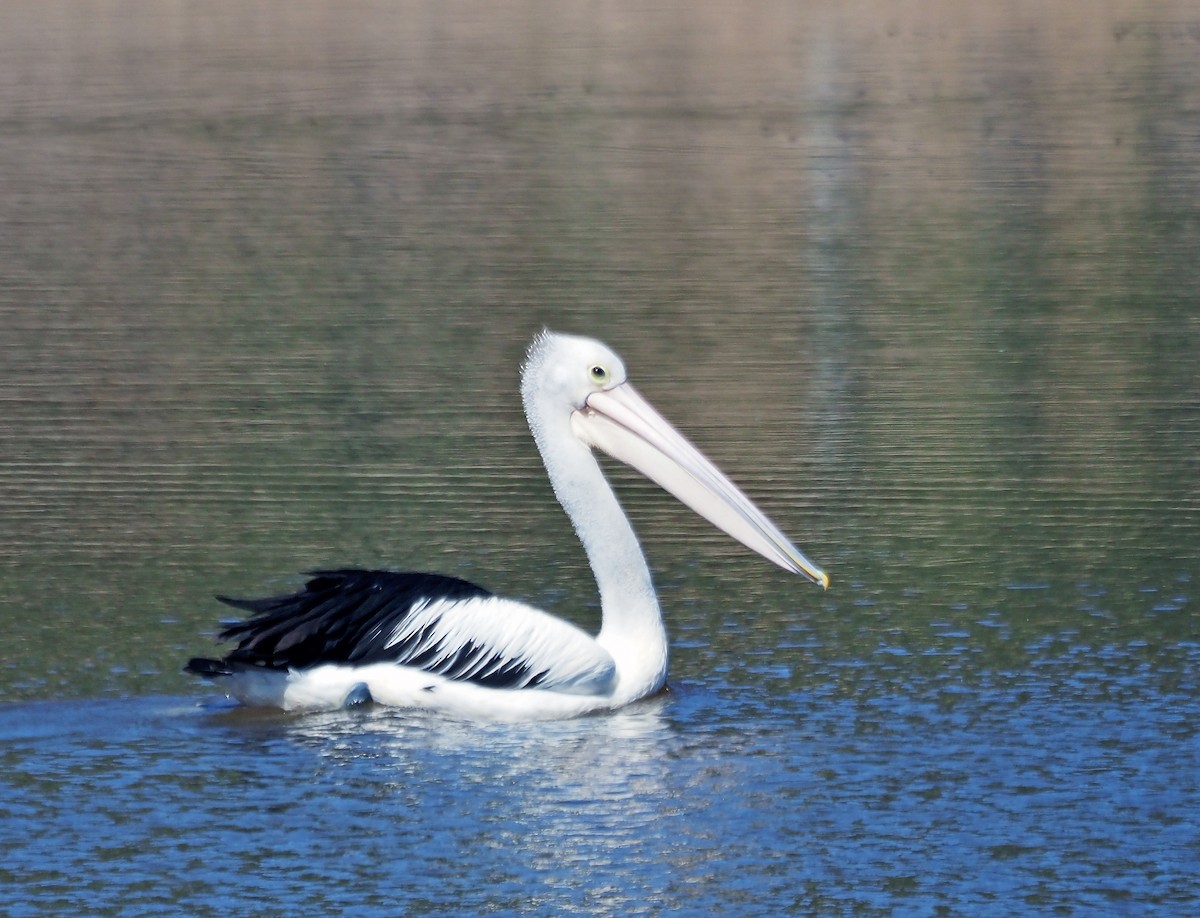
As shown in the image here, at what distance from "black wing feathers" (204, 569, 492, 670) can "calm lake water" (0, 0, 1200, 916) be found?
24 cm

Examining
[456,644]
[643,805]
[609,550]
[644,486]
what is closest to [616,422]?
[609,550]

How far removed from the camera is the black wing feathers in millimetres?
7379

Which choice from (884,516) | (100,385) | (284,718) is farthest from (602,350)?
(100,385)

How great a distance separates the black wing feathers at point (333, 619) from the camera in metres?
7.38

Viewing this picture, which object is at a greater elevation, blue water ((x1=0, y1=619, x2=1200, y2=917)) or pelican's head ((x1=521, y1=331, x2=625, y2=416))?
pelican's head ((x1=521, y1=331, x2=625, y2=416))

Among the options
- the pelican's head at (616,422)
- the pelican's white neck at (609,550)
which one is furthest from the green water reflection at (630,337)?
the pelican's head at (616,422)

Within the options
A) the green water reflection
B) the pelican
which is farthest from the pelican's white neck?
the green water reflection

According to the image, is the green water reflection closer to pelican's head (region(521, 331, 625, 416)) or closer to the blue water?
the blue water

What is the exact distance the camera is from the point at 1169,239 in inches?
690

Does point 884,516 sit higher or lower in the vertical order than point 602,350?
lower

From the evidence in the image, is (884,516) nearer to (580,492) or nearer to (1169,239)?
(580,492)

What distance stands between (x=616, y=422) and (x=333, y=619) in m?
1.35

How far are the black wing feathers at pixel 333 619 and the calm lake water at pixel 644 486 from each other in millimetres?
237

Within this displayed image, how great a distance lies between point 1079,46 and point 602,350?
86.6 ft
